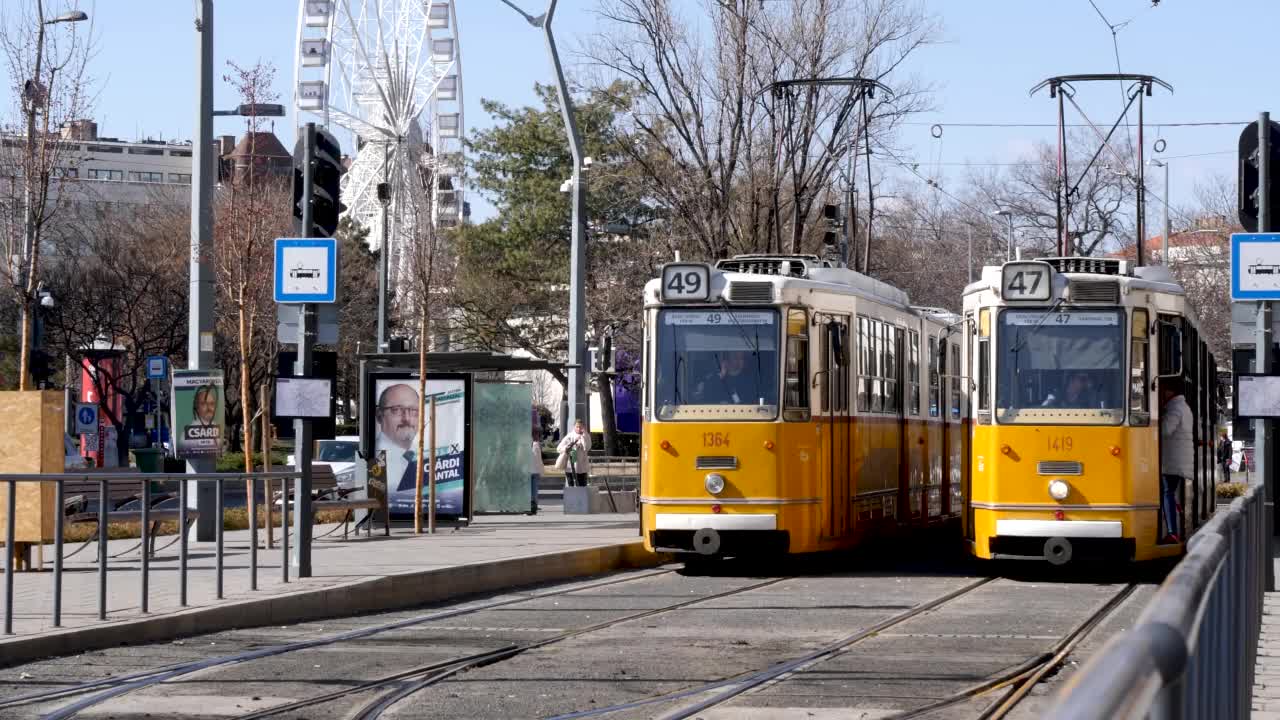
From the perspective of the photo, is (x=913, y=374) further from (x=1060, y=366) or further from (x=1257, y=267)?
(x=1257, y=267)

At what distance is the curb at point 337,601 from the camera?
11.8 meters

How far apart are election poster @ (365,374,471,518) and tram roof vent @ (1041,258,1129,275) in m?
9.02

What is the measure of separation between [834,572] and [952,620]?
5.52 m

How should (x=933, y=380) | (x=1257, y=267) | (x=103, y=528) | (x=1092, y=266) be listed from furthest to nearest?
(x=933, y=380), (x=1092, y=266), (x=1257, y=267), (x=103, y=528)

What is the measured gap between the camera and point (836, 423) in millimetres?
19422

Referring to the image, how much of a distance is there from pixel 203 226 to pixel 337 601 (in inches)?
290

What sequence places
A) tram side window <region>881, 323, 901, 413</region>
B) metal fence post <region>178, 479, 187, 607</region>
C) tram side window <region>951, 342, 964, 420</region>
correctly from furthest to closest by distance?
tram side window <region>951, 342, 964, 420</region>, tram side window <region>881, 323, 901, 413</region>, metal fence post <region>178, 479, 187, 607</region>

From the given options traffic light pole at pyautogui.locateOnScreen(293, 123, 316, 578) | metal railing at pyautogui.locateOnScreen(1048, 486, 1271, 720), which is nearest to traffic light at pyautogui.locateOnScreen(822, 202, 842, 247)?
traffic light pole at pyautogui.locateOnScreen(293, 123, 316, 578)

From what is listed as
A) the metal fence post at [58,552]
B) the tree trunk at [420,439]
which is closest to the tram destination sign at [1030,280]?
the tree trunk at [420,439]

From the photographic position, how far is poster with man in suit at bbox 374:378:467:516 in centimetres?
2477

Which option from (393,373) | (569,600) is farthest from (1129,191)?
(569,600)

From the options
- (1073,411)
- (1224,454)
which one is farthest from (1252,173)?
(1224,454)

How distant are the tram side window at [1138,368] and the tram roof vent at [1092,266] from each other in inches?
26.4

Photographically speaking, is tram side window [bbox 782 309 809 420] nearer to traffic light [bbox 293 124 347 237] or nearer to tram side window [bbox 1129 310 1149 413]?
tram side window [bbox 1129 310 1149 413]
